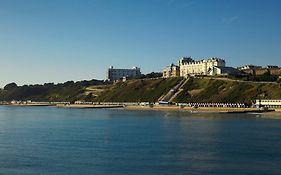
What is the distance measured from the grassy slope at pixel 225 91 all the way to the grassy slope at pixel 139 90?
9090 mm

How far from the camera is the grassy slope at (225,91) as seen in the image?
11077cm

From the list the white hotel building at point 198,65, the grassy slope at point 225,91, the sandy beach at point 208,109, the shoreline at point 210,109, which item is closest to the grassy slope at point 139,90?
the grassy slope at point 225,91

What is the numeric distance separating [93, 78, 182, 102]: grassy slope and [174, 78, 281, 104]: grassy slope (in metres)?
9.09

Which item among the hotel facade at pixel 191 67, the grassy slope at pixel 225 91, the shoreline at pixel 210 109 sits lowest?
the shoreline at pixel 210 109

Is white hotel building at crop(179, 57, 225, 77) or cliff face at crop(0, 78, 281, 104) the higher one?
white hotel building at crop(179, 57, 225, 77)

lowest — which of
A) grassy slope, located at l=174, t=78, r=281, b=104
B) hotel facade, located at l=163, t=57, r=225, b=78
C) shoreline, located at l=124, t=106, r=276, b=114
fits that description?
shoreline, located at l=124, t=106, r=276, b=114

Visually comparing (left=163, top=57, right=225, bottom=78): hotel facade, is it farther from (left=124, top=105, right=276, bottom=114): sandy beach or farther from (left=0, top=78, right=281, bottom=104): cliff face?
(left=124, top=105, right=276, bottom=114): sandy beach

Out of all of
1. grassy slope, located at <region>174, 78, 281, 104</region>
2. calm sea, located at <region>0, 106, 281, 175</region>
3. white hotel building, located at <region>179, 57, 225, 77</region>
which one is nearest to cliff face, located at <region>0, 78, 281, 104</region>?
grassy slope, located at <region>174, 78, 281, 104</region>

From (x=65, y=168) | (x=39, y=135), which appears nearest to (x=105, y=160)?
(x=65, y=168)

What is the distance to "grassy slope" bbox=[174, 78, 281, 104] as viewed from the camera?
111 m

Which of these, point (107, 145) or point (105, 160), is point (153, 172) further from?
point (107, 145)

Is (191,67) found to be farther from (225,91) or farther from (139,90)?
(225,91)

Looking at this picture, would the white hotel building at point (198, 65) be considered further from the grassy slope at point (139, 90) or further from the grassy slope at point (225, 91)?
the grassy slope at point (225, 91)

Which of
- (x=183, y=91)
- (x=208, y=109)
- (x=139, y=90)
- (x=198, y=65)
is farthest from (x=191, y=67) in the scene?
(x=208, y=109)
